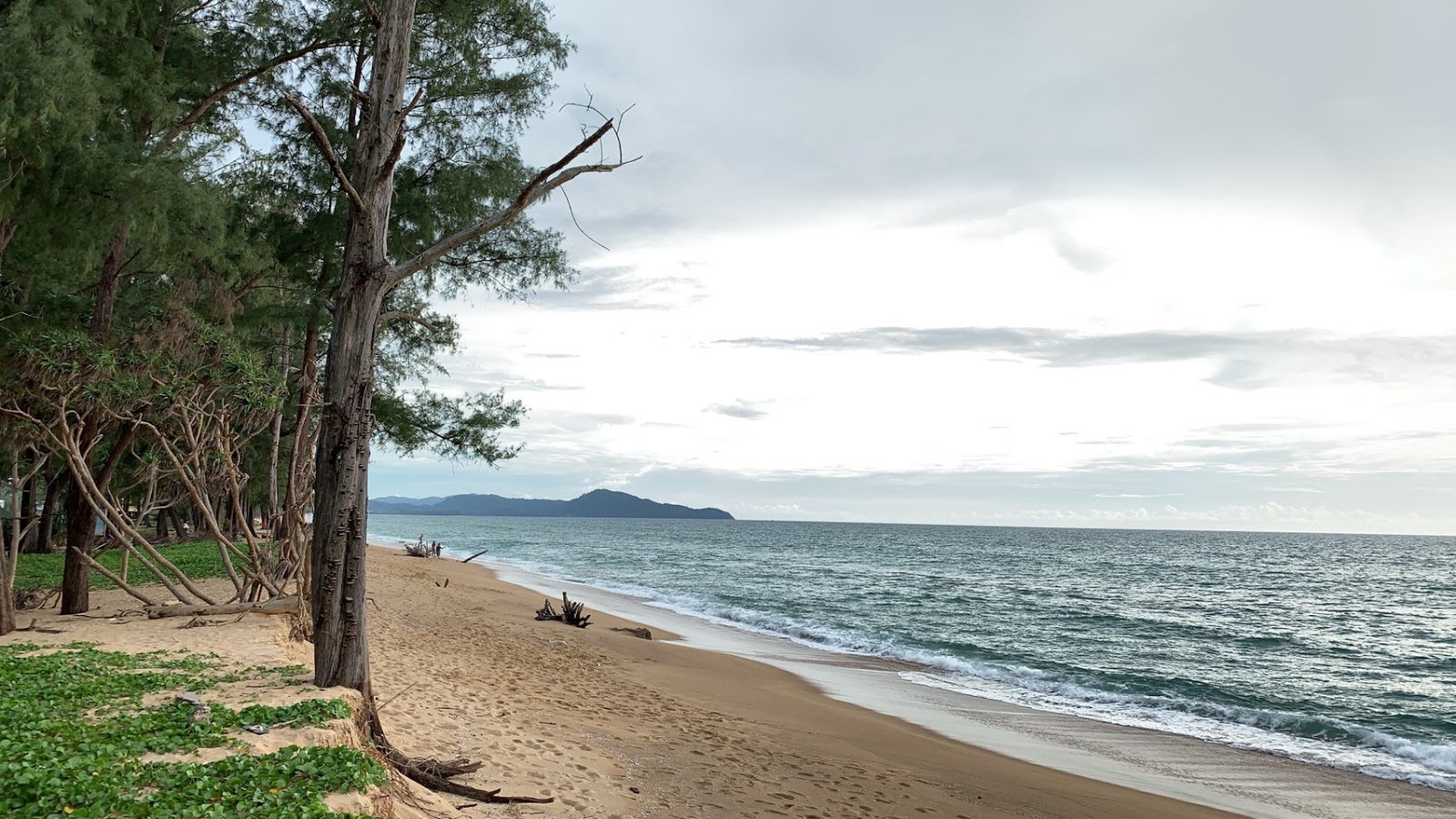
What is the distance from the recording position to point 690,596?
105ft

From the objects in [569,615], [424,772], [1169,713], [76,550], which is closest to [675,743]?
[424,772]

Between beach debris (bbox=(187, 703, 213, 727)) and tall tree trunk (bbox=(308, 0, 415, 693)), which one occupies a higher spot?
tall tree trunk (bbox=(308, 0, 415, 693))

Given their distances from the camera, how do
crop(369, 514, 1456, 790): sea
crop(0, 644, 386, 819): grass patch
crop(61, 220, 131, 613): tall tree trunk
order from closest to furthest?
1. crop(0, 644, 386, 819): grass patch
2. crop(61, 220, 131, 613): tall tree trunk
3. crop(369, 514, 1456, 790): sea

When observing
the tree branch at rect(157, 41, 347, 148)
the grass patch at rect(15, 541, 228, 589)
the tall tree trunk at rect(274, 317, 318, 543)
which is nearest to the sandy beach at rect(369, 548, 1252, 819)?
the tall tree trunk at rect(274, 317, 318, 543)

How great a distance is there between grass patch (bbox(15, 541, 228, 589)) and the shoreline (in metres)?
11.5

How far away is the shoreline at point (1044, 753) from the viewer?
31.1ft

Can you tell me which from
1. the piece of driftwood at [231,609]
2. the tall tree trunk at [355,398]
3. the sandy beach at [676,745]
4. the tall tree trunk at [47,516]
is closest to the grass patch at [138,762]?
the sandy beach at [676,745]

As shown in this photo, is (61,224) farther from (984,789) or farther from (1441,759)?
(1441,759)

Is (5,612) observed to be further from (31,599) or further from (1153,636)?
(1153,636)

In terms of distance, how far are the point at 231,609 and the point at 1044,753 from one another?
1196 centimetres

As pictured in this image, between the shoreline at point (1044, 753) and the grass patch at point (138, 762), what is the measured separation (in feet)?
11.5

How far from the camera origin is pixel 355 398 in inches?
247

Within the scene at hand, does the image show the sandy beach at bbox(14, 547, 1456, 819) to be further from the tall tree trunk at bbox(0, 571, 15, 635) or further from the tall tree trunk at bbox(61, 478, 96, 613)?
the tall tree trunk at bbox(0, 571, 15, 635)

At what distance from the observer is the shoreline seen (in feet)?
31.1
